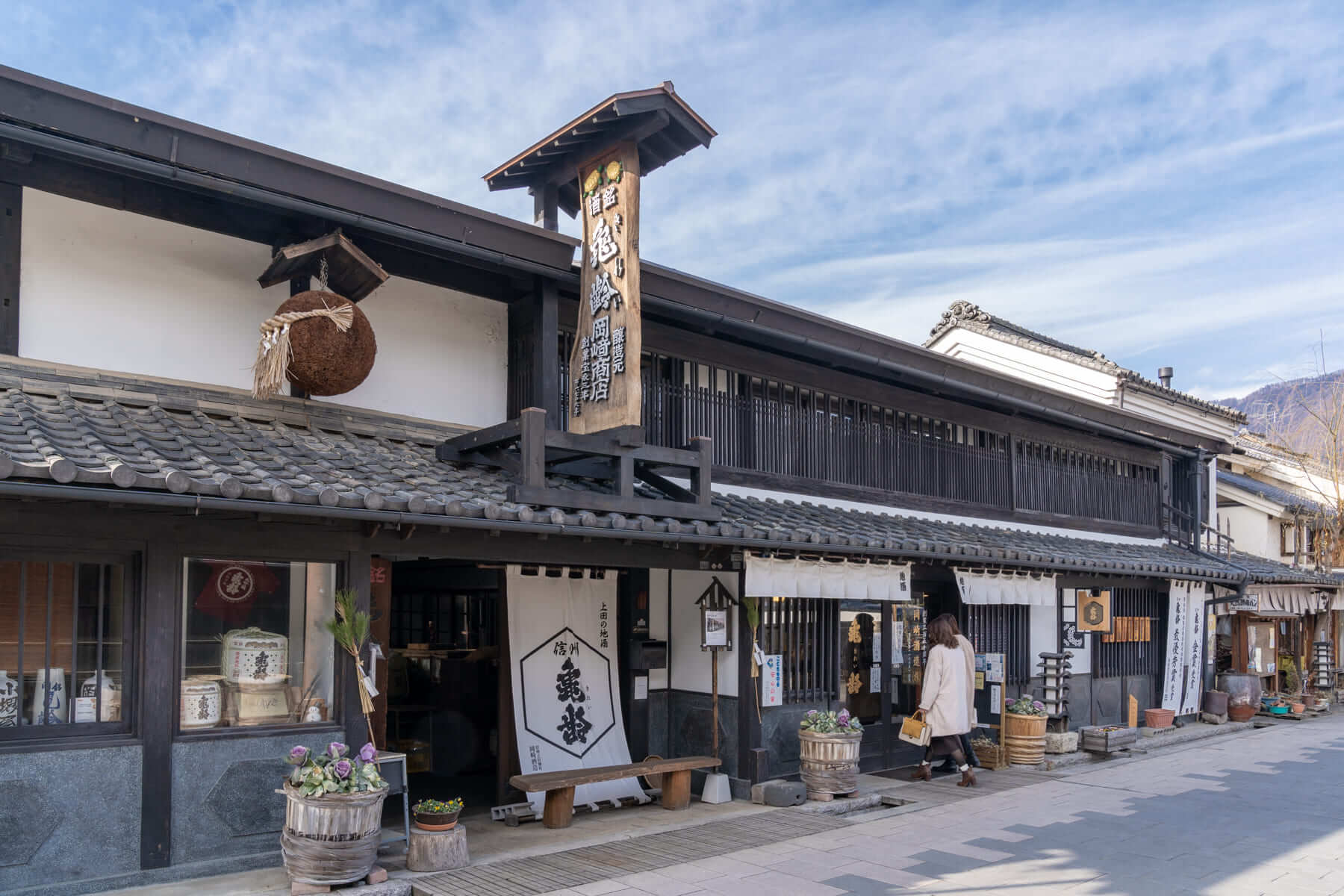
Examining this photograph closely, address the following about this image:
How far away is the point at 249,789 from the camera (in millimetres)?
6969

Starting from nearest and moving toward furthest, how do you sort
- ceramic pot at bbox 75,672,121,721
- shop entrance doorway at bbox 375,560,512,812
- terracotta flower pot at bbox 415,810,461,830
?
ceramic pot at bbox 75,672,121,721
terracotta flower pot at bbox 415,810,461,830
shop entrance doorway at bbox 375,560,512,812

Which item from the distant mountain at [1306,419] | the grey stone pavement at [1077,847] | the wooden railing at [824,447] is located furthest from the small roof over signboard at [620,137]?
the distant mountain at [1306,419]

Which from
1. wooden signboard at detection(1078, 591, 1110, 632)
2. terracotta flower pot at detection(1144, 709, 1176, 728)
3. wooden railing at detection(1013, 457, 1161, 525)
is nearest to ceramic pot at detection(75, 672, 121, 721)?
wooden railing at detection(1013, 457, 1161, 525)

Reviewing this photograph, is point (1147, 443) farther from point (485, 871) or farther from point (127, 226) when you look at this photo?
point (127, 226)

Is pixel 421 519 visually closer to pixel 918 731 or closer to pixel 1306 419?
pixel 918 731

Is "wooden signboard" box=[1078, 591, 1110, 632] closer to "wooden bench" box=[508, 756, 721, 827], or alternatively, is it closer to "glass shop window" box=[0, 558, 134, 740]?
"wooden bench" box=[508, 756, 721, 827]

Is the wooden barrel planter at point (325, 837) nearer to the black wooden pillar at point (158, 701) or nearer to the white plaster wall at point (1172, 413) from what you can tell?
the black wooden pillar at point (158, 701)

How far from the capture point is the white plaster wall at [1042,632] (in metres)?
14.7

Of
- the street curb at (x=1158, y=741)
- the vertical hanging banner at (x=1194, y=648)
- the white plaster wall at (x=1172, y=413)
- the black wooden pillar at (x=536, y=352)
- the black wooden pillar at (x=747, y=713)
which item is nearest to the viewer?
the black wooden pillar at (x=536, y=352)

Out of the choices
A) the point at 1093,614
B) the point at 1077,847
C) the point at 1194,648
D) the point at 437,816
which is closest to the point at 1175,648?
the point at 1194,648

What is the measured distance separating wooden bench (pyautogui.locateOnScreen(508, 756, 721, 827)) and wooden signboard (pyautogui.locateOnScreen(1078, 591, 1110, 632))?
7668mm

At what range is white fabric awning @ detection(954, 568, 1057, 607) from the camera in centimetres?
1248

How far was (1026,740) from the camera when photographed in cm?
1271

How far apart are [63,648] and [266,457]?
69.5 inches
